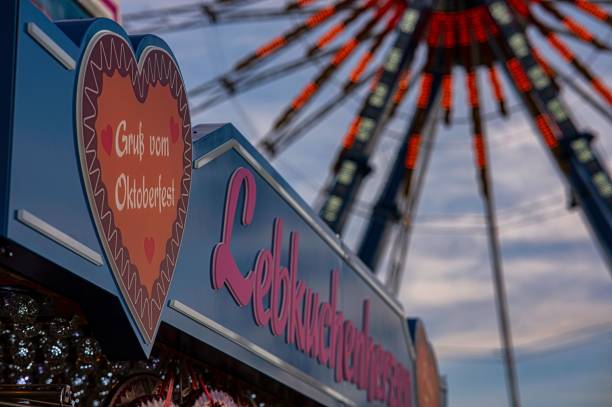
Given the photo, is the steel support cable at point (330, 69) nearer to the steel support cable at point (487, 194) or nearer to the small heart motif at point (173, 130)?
the steel support cable at point (487, 194)

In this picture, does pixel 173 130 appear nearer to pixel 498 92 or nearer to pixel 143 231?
pixel 143 231

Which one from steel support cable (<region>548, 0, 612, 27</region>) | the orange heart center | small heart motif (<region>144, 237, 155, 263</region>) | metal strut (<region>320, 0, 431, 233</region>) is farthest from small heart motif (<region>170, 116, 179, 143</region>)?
steel support cable (<region>548, 0, 612, 27</region>)

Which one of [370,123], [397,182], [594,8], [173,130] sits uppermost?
[594,8]

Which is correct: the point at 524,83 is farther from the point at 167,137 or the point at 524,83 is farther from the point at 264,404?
the point at 167,137

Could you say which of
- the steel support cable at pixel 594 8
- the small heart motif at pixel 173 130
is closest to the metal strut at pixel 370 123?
the steel support cable at pixel 594 8

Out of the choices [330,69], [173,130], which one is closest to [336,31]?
[330,69]

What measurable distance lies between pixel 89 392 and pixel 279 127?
42.1ft

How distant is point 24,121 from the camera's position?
382 centimetres

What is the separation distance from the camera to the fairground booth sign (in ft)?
12.9

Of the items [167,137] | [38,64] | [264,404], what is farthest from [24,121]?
[264,404]

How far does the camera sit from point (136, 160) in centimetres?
Answer: 475

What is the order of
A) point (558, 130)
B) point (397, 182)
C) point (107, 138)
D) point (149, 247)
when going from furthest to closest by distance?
point (397, 182) → point (558, 130) → point (149, 247) → point (107, 138)

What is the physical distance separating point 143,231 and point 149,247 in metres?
0.10

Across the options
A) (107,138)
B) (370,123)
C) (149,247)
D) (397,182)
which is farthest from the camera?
(397,182)
